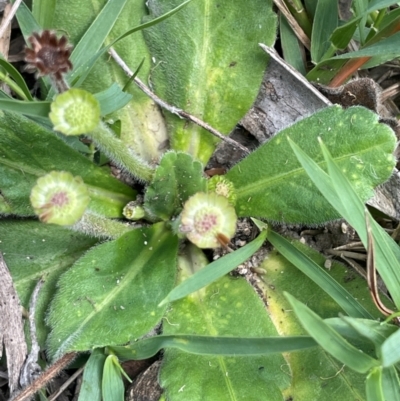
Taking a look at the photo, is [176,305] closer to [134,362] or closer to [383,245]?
[134,362]

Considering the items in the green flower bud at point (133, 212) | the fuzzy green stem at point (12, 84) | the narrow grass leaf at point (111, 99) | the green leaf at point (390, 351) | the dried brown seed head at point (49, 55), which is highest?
the dried brown seed head at point (49, 55)

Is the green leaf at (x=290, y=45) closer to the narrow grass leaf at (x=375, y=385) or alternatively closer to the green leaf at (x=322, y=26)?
the green leaf at (x=322, y=26)

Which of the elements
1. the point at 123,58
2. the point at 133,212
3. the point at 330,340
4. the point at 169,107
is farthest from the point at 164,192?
the point at 330,340

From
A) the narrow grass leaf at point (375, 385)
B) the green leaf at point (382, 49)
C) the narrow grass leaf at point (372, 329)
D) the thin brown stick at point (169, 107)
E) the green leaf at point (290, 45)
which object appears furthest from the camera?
the green leaf at point (290, 45)

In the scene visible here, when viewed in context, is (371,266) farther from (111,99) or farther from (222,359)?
(111,99)

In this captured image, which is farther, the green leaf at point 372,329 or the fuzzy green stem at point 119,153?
the fuzzy green stem at point 119,153

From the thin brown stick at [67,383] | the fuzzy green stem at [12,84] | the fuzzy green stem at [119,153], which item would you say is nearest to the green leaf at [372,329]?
the fuzzy green stem at [119,153]

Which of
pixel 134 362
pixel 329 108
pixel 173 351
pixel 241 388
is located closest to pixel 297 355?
pixel 241 388
